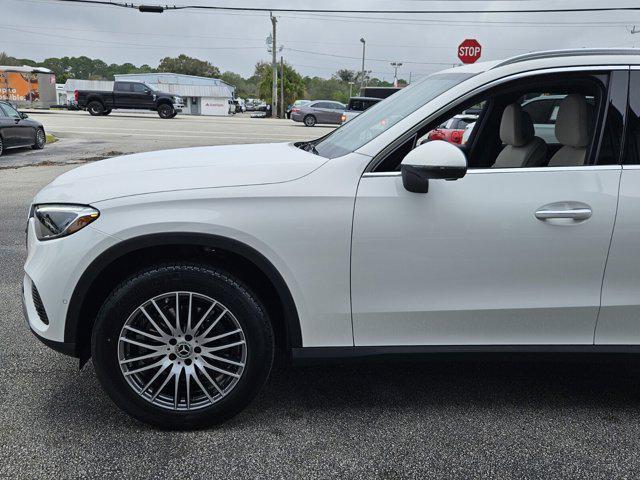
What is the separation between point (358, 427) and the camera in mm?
2809

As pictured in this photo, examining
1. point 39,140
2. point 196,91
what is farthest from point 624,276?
point 196,91

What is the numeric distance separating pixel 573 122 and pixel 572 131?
45 mm

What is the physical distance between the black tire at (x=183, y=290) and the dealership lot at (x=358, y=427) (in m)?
0.11

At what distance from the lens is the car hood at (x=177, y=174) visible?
259cm

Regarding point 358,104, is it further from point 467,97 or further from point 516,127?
point 467,97

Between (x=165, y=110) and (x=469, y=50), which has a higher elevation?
(x=469, y=50)

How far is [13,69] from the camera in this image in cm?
4169

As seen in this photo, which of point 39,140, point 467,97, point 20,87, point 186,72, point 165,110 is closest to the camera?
point 467,97

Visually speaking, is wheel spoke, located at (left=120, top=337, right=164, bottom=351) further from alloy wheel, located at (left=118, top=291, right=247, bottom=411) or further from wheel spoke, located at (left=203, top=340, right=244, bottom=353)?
wheel spoke, located at (left=203, top=340, right=244, bottom=353)

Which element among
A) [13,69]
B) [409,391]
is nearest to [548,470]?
[409,391]

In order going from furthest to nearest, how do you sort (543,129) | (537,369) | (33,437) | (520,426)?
(543,129), (537,369), (520,426), (33,437)

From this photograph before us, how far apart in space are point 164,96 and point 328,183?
108ft

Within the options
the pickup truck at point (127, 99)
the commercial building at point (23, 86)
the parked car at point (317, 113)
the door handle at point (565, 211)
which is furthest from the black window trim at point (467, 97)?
the commercial building at point (23, 86)

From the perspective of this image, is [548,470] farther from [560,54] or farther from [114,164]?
[114,164]
